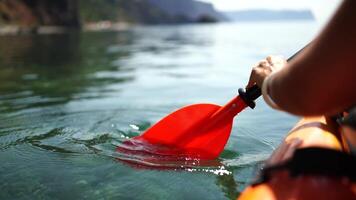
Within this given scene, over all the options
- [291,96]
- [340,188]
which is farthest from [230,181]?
[291,96]

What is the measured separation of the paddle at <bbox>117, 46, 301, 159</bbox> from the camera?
175 inches

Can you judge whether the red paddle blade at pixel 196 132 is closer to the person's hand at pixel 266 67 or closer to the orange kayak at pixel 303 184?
the person's hand at pixel 266 67

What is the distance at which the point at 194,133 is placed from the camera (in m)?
4.57

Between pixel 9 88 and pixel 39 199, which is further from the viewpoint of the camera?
pixel 9 88

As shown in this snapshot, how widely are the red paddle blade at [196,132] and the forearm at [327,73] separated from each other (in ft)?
7.68

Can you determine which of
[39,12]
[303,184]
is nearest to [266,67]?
[303,184]

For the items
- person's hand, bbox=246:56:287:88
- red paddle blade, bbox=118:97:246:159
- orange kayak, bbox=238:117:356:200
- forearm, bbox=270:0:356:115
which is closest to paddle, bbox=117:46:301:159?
red paddle blade, bbox=118:97:246:159

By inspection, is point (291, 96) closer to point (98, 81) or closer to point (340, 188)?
point (340, 188)

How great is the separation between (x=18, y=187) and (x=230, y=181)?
181 cm

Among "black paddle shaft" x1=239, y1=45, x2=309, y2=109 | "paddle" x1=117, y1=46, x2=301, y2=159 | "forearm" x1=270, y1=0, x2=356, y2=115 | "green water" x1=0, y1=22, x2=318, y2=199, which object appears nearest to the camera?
"forearm" x1=270, y1=0, x2=356, y2=115

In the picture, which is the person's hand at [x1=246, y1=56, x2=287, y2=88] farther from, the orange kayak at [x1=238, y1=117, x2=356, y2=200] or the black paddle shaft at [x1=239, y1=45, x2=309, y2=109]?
the black paddle shaft at [x1=239, y1=45, x2=309, y2=109]

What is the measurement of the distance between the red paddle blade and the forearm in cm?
234

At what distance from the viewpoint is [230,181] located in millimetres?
4121

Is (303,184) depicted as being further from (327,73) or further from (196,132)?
(196,132)
